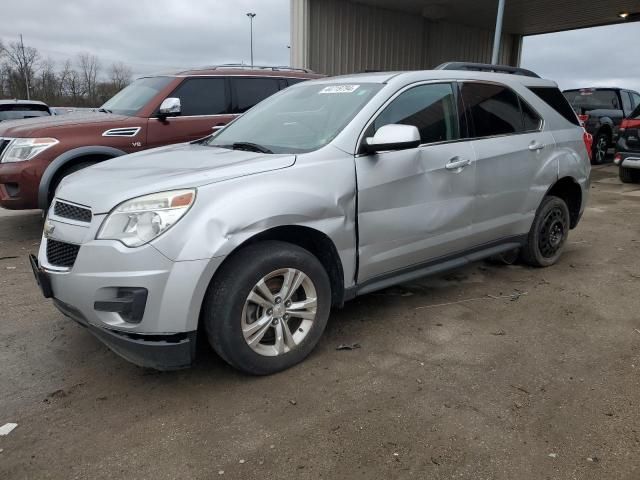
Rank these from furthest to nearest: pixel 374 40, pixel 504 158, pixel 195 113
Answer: pixel 374 40, pixel 195 113, pixel 504 158

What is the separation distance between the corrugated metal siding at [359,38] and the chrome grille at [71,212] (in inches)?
480

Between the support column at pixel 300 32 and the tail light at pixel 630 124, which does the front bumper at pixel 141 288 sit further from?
the support column at pixel 300 32

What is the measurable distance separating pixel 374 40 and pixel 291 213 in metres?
14.7

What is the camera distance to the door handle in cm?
370

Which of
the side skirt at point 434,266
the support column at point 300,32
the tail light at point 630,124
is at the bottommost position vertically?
the side skirt at point 434,266

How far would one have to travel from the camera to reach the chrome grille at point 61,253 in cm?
275

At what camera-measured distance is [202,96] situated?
6.71 m

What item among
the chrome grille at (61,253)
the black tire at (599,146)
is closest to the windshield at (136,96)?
the chrome grille at (61,253)

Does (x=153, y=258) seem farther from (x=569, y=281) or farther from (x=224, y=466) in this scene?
(x=569, y=281)

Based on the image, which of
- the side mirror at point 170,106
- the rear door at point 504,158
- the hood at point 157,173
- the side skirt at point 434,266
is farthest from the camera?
the side mirror at point 170,106

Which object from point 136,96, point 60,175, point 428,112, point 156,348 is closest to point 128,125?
point 136,96

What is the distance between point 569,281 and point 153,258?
371cm

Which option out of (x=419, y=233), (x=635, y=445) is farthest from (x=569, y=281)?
(x=635, y=445)

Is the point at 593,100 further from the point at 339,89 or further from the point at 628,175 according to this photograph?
the point at 339,89
